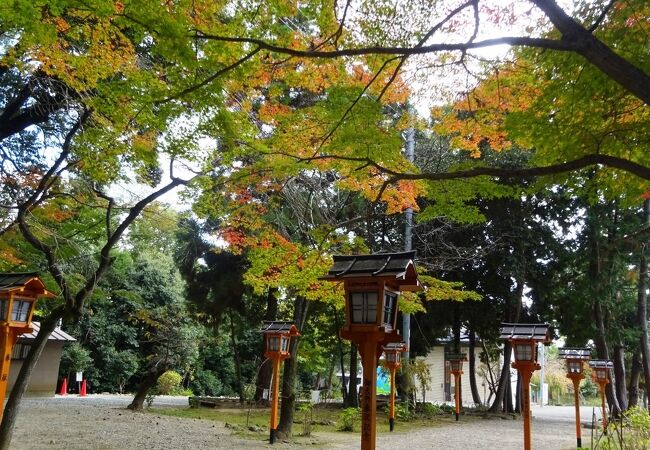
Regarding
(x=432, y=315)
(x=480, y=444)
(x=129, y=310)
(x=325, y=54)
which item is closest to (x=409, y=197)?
(x=325, y=54)

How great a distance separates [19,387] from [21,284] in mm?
1568

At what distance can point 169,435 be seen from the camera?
34.6 feet

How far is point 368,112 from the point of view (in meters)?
5.61

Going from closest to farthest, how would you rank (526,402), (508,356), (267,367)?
(526,402)
(267,367)
(508,356)

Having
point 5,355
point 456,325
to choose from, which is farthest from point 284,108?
point 456,325

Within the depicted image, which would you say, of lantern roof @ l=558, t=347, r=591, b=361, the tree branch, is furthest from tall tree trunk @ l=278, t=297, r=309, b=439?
the tree branch

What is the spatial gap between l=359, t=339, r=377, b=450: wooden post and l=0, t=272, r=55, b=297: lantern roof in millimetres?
4891

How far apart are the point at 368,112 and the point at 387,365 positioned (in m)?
10.6

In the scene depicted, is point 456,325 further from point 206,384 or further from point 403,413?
point 206,384

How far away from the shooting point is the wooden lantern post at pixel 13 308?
21.4 ft

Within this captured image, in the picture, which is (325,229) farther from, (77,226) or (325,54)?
(77,226)

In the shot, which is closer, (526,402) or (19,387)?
(19,387)

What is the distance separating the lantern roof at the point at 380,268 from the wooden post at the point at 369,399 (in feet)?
2.32

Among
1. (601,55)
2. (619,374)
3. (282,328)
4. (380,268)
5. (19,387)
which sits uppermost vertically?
(601,55)
